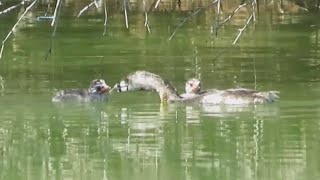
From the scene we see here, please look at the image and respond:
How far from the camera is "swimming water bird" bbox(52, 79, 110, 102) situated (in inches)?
502

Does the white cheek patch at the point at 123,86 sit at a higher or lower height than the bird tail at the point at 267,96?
higher

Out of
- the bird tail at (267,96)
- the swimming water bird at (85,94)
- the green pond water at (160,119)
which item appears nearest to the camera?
the green pond water at (160,119)

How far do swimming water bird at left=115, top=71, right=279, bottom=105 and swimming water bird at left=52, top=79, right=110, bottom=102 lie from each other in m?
0.39

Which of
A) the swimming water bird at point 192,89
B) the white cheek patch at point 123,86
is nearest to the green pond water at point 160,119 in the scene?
the white cheek patch at point 123,86

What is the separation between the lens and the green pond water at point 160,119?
939 cm

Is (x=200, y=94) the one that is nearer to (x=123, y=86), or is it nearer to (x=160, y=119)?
(x=123, y=86)

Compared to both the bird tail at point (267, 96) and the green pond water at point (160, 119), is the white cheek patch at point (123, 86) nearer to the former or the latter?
the green pond water at point (160, 119)

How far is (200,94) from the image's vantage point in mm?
12875

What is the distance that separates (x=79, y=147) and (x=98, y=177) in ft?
4.14

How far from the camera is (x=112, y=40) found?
2109cm

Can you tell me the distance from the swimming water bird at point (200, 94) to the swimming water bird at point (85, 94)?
0.39 meters

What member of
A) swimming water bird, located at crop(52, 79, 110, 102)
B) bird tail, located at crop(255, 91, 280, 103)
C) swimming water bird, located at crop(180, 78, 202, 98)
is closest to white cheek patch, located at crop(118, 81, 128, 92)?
swimming water bird, located at crop(52, 79, 110, 102)

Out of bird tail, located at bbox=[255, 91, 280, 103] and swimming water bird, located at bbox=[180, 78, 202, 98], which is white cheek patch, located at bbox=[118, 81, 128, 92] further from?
bird tail, located at bbox=[255, 91, 280, 103]

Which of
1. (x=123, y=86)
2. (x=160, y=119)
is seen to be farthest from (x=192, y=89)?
(x=160, y=119)
